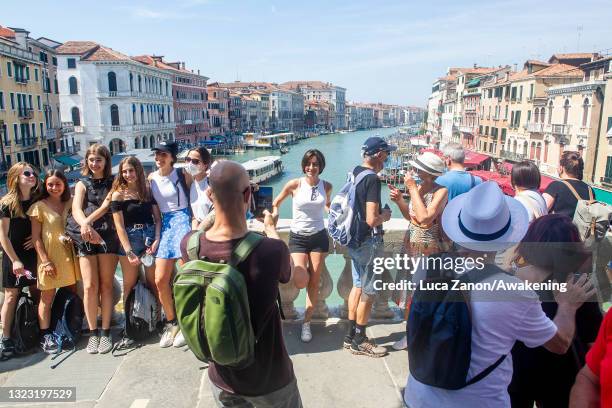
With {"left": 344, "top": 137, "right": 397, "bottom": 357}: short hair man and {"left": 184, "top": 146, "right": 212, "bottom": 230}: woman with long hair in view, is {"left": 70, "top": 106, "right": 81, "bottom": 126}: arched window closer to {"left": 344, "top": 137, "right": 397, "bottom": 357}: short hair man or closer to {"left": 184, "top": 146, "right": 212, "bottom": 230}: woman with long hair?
{"left": 184, "top": 146, "right": 212, "bottom": 230}: woman with long hair

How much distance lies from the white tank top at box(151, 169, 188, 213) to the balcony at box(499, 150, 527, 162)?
35972mm

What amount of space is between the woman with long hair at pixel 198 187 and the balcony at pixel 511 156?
118ft

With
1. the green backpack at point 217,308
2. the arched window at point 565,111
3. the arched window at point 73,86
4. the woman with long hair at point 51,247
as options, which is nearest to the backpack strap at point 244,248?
the green backpack at point 217,308

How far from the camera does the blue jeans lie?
3121 mm

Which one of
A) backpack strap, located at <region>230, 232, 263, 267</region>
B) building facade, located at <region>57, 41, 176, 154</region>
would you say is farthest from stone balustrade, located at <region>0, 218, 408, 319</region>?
building facade, located at <region>57, 41, 176, 154</region>

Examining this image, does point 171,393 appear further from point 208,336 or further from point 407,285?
point 407,285

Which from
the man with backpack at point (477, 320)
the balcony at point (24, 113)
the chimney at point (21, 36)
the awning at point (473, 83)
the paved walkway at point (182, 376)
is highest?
the chimney at point (21, 36)

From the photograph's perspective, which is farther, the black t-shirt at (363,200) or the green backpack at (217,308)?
the black t-shirt at (363,200)

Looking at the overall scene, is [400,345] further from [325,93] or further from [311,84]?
[311,84]

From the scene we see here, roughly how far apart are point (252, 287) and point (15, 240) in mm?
2360

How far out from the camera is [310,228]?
3279 mm

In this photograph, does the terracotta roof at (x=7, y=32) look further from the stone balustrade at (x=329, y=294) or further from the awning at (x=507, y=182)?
the stone balustrade at (x=329, y=294)

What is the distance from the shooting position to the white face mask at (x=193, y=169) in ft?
11.1

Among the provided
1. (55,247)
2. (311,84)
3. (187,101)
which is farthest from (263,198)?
(311,84)
